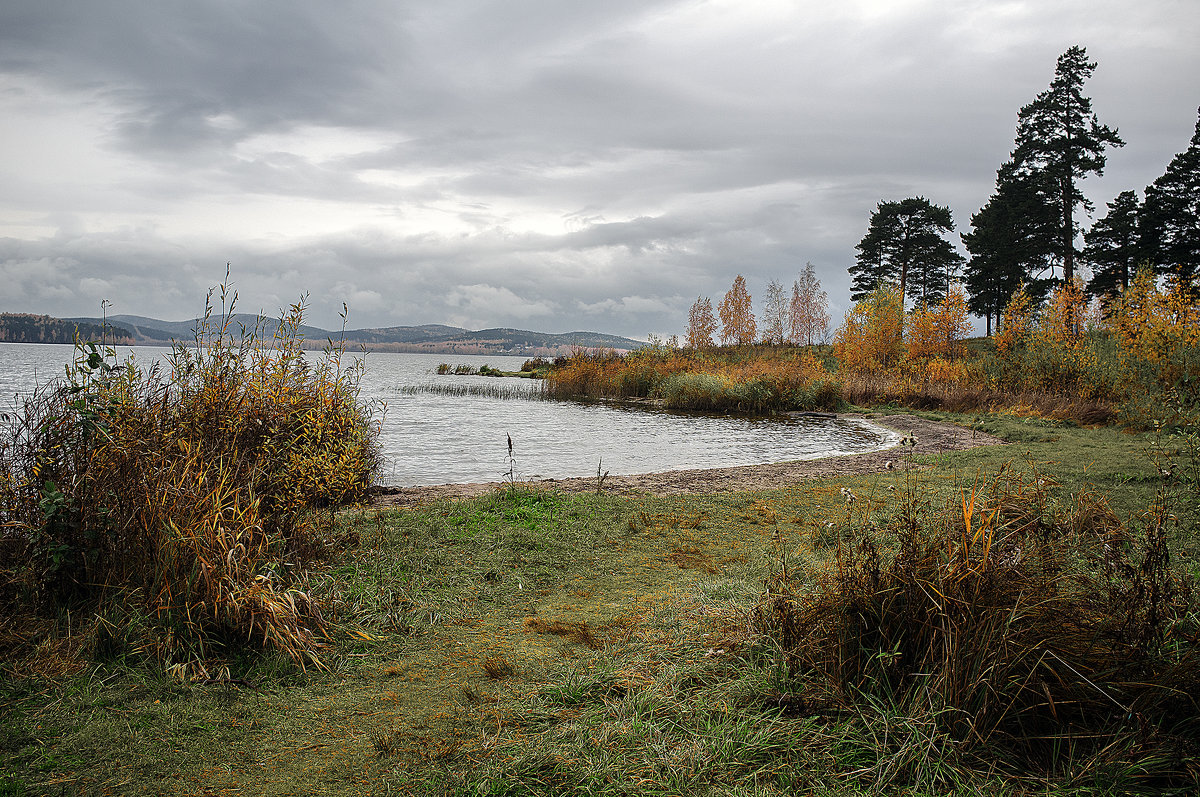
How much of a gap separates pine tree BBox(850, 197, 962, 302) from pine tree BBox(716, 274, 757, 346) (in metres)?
13.9

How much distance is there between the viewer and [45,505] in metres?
3.54

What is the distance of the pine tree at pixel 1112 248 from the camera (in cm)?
3688

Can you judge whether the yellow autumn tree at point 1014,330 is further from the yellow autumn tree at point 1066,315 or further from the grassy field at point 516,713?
the grassy field at point 516,713

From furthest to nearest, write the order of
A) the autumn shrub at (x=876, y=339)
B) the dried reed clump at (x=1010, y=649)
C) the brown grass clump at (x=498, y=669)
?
the autumn shrub at (x=876, y=339)
the brown grass clump at (x=498, y=669)
the dried reed clump at (x=1010, y=649)

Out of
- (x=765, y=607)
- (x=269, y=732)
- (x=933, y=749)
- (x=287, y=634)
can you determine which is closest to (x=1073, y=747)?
(x=933, y=749)

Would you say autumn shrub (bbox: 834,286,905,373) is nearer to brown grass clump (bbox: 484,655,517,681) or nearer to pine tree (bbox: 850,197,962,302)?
pine tree (bbox: 850,197,962,302)

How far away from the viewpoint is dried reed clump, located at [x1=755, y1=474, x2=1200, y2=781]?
2357 mm

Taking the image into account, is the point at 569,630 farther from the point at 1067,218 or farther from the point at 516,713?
the point at 1067,218

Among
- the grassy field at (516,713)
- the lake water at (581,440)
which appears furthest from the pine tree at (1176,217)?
the grassy field at (516,713)

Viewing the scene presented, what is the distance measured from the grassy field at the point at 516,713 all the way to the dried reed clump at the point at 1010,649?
6 centimetres

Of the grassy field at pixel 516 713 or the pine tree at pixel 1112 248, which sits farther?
the pine tree at pixel 1112 248

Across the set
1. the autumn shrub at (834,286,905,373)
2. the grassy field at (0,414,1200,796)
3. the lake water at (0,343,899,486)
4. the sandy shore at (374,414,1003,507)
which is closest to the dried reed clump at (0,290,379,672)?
the grassy field at (0,414,1200,796)

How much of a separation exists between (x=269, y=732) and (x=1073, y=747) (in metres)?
3.18

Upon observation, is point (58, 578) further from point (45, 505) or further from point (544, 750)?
point (544, 750)
